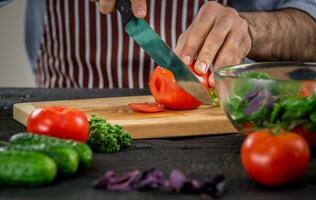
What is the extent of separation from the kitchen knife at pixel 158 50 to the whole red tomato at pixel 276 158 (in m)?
0.56

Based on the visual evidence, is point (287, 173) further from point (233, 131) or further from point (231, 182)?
point (233, 131)

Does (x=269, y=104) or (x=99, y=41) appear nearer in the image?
(x=269, y=104)

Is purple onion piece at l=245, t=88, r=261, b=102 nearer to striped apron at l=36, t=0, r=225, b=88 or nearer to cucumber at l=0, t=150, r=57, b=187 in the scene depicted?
cucumber at l=0, t=150, r=57, b=187

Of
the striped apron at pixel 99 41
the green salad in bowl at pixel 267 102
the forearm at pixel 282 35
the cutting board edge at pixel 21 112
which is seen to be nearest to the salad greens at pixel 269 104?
the green salad in bowl at pixel 267 102

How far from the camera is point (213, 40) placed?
1.93 m

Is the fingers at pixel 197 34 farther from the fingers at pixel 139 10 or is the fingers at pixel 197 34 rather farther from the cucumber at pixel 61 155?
the cucumber at pixel 61 155

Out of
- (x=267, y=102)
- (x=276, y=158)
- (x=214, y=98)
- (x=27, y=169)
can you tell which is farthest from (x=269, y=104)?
(x=214, y=98)

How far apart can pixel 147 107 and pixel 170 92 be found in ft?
0.24

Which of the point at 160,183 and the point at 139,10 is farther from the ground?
the point at 139,10

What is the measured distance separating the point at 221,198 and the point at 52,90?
114 centimetres

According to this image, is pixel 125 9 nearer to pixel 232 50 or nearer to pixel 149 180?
pixel 232 50

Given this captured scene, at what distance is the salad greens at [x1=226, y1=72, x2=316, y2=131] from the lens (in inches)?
51.4

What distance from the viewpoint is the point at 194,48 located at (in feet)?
6.27

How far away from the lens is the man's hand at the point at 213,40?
1896mm
